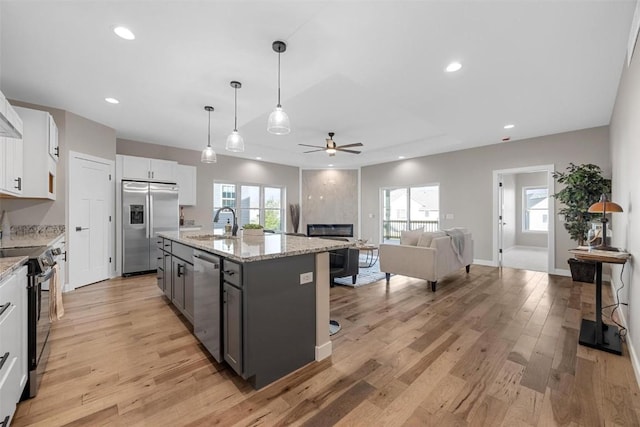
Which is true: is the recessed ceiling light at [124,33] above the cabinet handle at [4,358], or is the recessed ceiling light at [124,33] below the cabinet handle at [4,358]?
above

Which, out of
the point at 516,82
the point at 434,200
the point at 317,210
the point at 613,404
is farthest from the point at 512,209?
the point at 613,404

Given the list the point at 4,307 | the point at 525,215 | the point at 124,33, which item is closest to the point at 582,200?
the point at 525,215

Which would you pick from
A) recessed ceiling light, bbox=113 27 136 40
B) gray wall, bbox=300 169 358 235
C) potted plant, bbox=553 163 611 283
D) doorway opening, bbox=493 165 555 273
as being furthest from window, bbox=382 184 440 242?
recessed ceiling light, bbox=113 27 136 40

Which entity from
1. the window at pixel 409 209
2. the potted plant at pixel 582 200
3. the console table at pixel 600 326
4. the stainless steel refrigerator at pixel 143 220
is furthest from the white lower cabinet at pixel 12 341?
the window at pixel 409 209

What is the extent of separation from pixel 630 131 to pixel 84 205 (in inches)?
265

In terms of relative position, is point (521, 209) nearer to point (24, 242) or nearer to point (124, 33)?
point (124, 33)

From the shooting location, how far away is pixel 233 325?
1.84m

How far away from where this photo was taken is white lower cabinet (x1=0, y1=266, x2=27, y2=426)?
4.31 ft

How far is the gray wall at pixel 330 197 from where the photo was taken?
331 inches

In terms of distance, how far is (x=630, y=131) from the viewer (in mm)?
2447

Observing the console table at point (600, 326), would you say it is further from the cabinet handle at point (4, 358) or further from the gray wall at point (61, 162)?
the gray wall at point (61, 162)

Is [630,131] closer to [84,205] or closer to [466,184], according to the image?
[466,184]

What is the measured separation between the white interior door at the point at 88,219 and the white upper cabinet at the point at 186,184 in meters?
1.25

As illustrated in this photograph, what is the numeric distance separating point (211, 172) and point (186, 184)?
858mm
